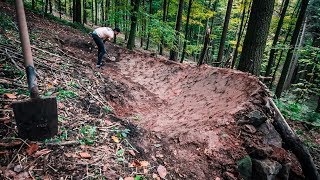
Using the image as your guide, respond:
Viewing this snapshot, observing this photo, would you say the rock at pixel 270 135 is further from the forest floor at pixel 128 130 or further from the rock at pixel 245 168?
the rock at pixel 245 168

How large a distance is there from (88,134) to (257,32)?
4.82m

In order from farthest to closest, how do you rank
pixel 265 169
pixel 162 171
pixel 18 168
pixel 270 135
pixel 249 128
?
pixel 270 135 → pixel 249 128 → pixel 265 169 → pixel 162 171 → pixel 18 168

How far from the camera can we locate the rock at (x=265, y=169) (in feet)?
12.7

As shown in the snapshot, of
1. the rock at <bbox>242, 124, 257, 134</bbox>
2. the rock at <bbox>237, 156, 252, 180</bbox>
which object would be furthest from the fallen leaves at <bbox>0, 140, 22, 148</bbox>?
the rock at <bbox>242, 124, 257, 134</bbox>

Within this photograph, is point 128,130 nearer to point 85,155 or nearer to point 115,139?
point 115,139

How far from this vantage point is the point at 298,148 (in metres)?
4.86

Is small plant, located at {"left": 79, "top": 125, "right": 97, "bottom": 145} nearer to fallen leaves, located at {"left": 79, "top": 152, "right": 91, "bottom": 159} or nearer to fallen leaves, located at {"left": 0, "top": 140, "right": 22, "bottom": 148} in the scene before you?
fallen leaves, located at {"left": 79, "top": 152, "right": 91, "bottom": 159}

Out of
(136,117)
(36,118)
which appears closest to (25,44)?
(36,118)

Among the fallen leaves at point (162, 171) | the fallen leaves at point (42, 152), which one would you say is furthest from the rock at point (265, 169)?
the fallen leaves at point (42, 152)

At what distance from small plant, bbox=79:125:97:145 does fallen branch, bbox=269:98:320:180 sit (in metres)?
3.74

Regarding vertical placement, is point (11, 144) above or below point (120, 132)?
above

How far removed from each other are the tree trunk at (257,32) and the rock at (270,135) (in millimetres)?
2138

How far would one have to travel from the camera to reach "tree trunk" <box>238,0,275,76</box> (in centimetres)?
577

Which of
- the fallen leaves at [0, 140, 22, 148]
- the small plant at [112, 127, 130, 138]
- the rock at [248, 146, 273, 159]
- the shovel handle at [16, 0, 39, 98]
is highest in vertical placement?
the shovel handle at [16, 0, 39, 98]
